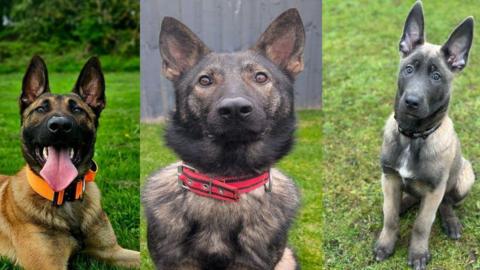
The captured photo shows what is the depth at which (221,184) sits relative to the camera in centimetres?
359

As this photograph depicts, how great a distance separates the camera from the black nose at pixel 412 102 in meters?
3.84

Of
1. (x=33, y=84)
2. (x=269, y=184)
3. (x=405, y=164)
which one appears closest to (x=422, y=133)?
(x=405, y=164)

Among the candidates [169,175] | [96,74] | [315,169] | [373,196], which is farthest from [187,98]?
[373,196]

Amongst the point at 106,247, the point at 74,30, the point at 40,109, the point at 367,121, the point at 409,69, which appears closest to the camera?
the point at 40,109

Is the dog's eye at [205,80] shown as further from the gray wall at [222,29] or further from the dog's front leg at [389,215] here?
the dog's front leg at [389,215]

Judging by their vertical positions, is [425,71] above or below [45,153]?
above

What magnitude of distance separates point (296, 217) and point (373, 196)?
1.38 meters

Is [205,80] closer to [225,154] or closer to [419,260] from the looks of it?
[225,154]

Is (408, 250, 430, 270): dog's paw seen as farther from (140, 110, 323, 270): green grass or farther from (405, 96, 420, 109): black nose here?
(405, 96, 420, 109): black nose

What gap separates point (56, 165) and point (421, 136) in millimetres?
2452

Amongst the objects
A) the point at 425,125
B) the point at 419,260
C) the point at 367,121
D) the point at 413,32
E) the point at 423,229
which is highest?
the point at 413,32

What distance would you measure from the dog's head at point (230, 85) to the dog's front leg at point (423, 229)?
4.28ft

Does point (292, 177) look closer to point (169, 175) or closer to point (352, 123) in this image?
point (169, 175)

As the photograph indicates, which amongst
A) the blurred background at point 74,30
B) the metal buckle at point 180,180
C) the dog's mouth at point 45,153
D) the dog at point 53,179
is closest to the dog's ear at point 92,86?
the dog at point 53,179
